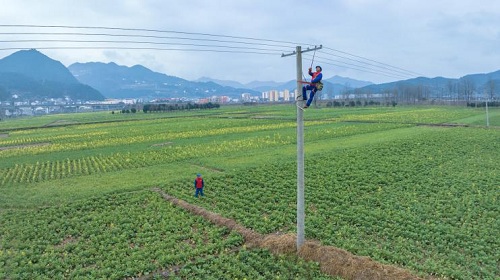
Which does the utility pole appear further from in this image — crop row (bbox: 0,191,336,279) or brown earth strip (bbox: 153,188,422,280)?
crop row (bbox: 0,191,336,279)

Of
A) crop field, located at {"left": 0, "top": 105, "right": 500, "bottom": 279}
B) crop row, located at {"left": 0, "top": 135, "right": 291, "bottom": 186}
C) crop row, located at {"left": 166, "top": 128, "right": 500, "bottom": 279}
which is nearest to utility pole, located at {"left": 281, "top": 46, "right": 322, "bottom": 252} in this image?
crop field, located at {"left": 0, "top": 105, "right": 500, "bottom": 279}

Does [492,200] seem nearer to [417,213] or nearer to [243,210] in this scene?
[417,213]

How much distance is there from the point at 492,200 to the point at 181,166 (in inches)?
809

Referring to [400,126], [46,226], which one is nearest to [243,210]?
[46,226]

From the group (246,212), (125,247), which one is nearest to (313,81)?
(246,212)

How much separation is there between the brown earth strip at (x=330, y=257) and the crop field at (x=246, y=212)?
33 cm

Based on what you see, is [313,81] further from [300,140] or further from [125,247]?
[125,247]

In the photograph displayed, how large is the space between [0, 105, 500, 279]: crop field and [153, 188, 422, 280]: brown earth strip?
1.10 feet

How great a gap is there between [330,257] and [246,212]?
5.81 metres

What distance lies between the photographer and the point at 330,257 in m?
12.3

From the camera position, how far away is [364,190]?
2061 cm

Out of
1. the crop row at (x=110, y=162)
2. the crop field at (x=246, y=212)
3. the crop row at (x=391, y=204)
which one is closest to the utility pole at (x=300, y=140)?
the crop field at (x=246, y=212)

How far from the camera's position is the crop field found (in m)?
12.4

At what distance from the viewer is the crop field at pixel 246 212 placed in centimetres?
1238
